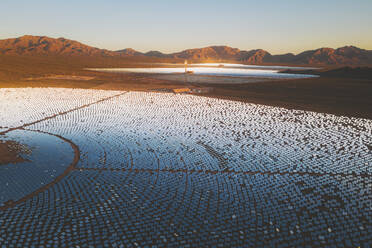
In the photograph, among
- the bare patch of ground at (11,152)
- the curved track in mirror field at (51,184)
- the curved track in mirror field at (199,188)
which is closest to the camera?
the curved track in mirror field at (199,188)

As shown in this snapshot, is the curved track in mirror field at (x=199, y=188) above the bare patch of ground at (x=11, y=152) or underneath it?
underneath

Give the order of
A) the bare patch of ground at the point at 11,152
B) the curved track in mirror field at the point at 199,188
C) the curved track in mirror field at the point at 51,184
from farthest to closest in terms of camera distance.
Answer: the bare patch of ground at the point at 11,152 → the curved track in mirror field at the point at 51,184 → the curved track in mirror field at the point at 199,188

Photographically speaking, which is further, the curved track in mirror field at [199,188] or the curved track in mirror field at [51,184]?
the curved track in mirror field at [51,184]

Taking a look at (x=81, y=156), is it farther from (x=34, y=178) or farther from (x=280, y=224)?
(x=280, y=224)

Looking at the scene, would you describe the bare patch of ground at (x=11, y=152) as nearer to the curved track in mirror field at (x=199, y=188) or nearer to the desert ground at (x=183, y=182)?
the desert ground at (x=183, y=182)

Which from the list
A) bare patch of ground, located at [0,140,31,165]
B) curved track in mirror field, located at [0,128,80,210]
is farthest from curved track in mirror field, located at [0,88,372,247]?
bare patch of ground, located at [0,140,31,165]

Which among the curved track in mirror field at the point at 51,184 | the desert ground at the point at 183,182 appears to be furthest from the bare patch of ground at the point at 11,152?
the curved track in mirror field at the point at 51,184

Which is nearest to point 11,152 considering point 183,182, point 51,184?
point 51,184

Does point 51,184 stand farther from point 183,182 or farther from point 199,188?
point 199,188

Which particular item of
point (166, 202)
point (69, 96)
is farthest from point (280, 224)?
point (69, 96)
